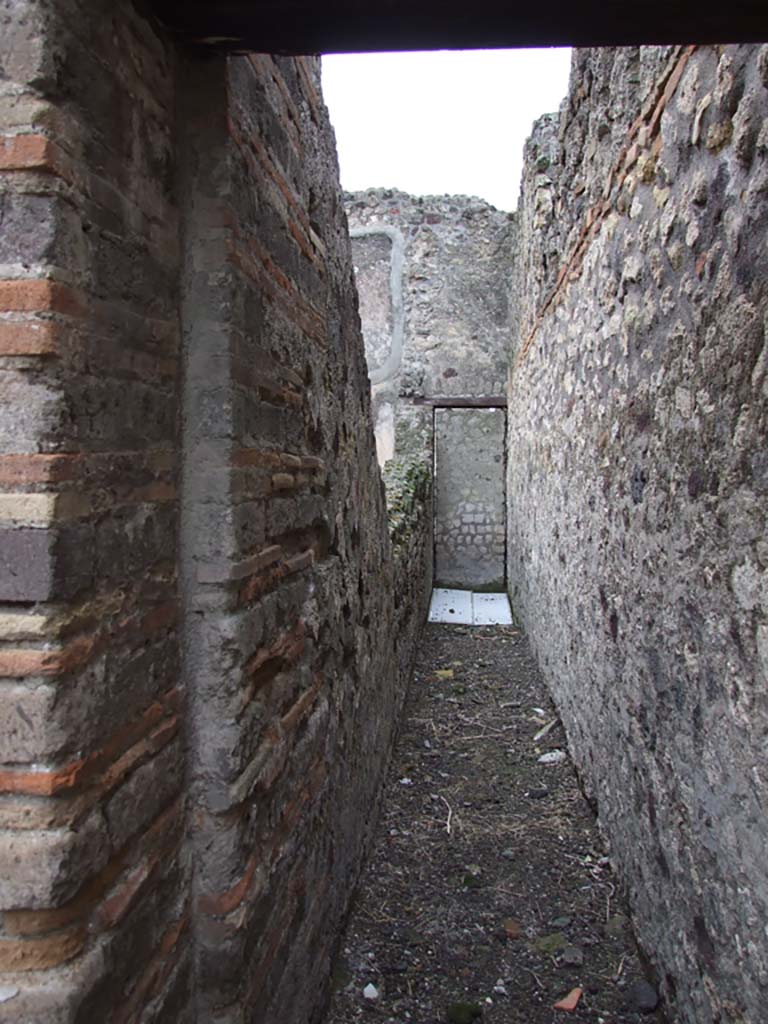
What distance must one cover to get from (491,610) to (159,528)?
25.0 feet

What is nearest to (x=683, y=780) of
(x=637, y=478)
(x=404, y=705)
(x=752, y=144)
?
(x=637, y=478)

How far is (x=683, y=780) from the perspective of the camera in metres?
2.13

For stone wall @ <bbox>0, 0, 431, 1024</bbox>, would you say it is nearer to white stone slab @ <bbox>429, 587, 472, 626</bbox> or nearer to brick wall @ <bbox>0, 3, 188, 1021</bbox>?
brick wall @ <bbox>0, 3, 188, 1021</bbox>

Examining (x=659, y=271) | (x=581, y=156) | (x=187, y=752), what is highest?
(x=581, y=156)

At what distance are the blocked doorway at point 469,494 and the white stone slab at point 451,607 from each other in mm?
691

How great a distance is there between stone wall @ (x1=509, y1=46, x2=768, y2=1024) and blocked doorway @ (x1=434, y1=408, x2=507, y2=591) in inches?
248

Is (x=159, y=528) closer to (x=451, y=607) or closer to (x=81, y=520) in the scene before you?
(x=81, y=520)

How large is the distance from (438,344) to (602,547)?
22.7ft

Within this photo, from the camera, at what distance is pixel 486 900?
2.94 meters

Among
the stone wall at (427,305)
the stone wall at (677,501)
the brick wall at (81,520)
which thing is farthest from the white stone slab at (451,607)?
the brick wall at (81,520)

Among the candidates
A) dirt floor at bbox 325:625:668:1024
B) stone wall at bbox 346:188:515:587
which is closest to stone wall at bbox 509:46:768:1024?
dirt floor at bbox 325:625:668:1024

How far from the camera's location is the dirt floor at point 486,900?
239 cm

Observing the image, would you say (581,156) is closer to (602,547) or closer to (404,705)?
(602,547)

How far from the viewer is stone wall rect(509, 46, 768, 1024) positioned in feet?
5.45
